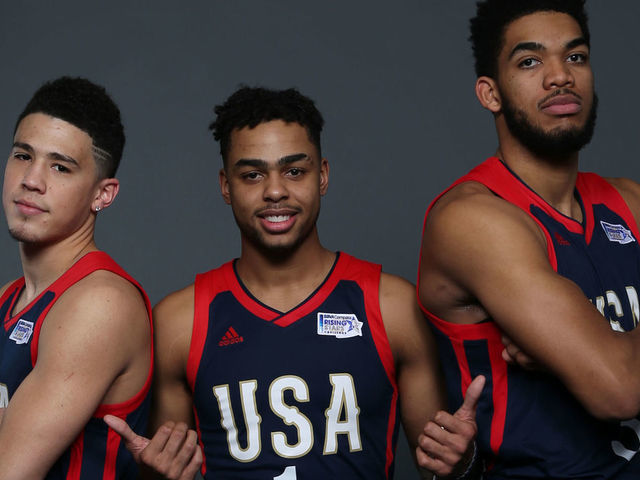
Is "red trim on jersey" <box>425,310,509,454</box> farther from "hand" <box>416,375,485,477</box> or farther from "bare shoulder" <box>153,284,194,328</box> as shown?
"bare shoulder" <box>153,284,194,328</box>

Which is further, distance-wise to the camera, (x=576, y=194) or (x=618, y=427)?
(x=576, y=194)

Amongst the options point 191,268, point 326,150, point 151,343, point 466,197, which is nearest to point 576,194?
point 466,197

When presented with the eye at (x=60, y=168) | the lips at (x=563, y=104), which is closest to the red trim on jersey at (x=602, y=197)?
the lips at (x=563, y=104)

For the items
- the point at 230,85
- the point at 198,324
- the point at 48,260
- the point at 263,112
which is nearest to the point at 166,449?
the point at 198,324

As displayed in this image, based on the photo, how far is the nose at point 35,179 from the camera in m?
2.55

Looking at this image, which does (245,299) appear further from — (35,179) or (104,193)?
(35,179)

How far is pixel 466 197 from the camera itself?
2469 mm

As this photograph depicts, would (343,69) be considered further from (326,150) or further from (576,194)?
(576,194)

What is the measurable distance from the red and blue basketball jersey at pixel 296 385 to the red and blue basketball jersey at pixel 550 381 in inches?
12.5

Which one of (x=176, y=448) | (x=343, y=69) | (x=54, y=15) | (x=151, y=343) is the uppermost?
(x=54, y=15)

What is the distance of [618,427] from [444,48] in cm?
235

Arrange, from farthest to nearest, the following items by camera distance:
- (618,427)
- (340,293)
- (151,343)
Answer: (340,293) → (151,343) → (618,427)

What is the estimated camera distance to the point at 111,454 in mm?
→ 2541

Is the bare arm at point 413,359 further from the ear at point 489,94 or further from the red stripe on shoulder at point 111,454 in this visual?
the red stripe on shoulder at point 111,454
